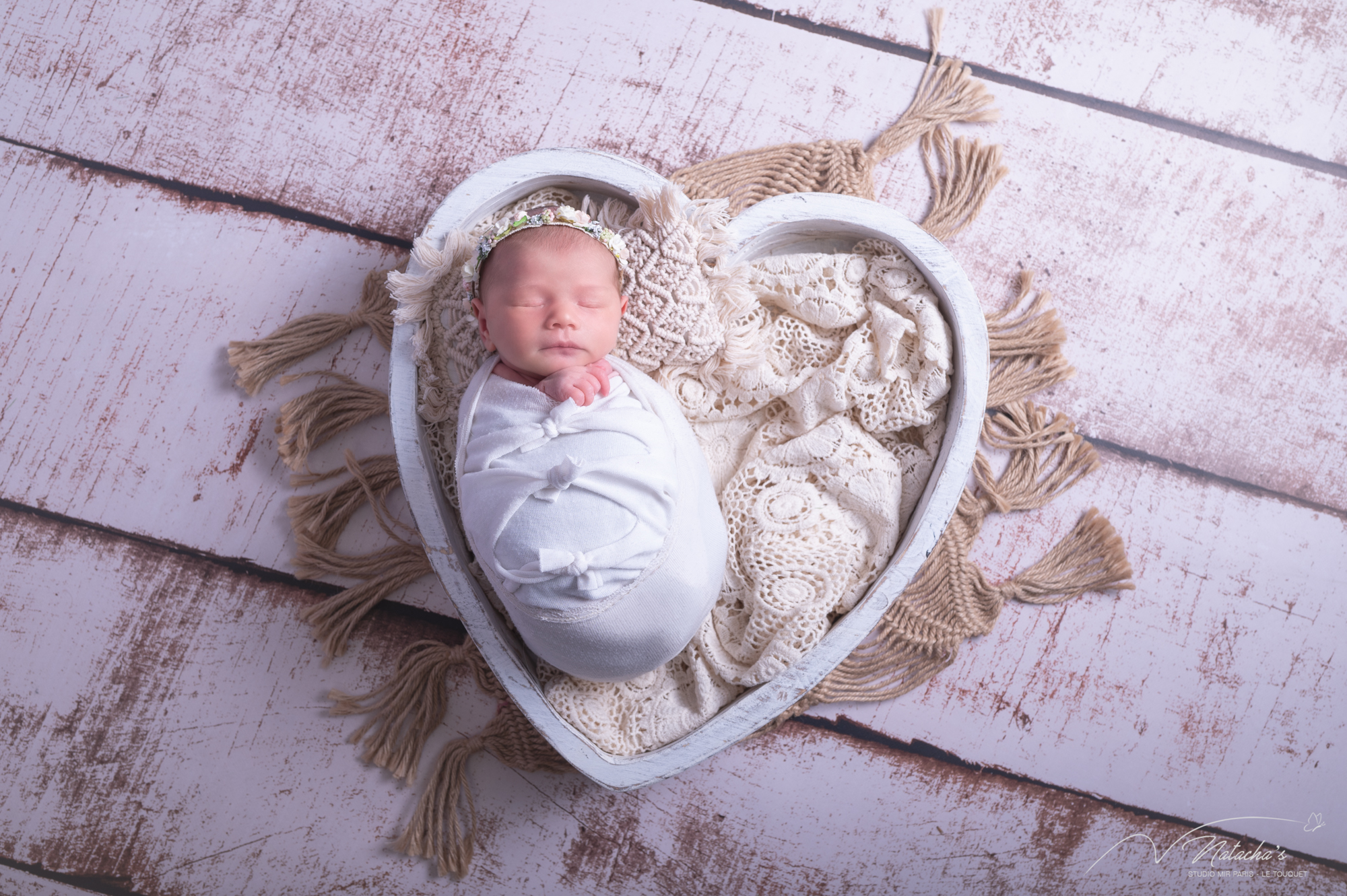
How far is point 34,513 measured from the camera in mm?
1088

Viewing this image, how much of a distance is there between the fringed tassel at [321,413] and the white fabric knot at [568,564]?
427 millimetres

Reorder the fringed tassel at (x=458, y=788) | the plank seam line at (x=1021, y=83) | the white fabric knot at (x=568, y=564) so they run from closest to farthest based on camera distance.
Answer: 1. the white fabric knot at (x=568, y=564)
2. the fringed tassel at (x=458, y=788)
3. the plank seam line at (x=1021, y=83)

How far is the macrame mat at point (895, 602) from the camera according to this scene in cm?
105

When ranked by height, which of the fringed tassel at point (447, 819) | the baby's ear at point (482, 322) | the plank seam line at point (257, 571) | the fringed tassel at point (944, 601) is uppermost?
the baby's ear at point (482, 322)

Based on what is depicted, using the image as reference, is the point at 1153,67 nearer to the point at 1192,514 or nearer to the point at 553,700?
the point at 1192,514

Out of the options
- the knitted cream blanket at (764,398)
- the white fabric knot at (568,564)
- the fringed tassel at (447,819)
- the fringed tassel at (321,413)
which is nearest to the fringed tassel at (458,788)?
the fringed tassel at (447,819)

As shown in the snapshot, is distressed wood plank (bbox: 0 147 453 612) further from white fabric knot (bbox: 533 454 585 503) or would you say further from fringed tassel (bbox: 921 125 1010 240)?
fringed tassel (bbox: 921 125 1010 240)

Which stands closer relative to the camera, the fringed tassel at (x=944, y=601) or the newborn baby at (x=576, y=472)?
the newborn baby at (x=576, y=472)

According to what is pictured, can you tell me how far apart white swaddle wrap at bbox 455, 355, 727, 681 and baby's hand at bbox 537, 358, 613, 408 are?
1 centimetres

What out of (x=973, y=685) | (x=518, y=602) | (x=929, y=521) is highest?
(x=929, y=521)

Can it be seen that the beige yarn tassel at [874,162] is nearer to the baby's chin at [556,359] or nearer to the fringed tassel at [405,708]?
the baby's chin at [556,359]

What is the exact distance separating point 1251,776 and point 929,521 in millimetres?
653

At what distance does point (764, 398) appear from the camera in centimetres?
101

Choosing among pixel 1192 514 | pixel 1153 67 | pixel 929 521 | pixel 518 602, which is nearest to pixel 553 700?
pixel 518 602
